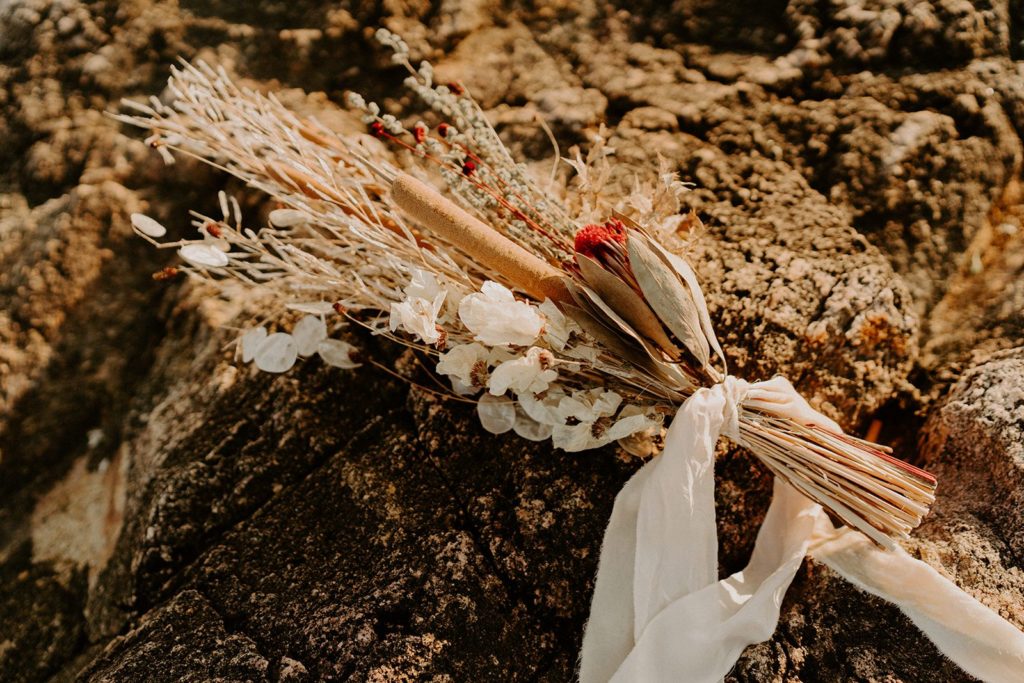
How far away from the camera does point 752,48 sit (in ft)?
7.12

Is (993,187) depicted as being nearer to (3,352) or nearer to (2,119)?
(3,352)

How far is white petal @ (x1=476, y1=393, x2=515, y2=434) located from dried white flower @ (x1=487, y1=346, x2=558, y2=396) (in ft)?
0.58

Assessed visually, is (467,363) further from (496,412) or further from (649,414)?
(649,414)

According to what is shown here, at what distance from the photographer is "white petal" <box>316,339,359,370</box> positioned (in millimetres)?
1799

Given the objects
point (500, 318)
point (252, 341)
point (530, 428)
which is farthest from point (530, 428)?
point (252, 341)

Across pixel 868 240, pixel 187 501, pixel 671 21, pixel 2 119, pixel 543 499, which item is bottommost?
pixel 187 501

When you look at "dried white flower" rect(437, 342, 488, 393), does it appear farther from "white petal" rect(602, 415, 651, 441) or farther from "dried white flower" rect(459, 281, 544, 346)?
"white petal" rect(602, 415, 651, 441)

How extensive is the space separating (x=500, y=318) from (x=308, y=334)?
719mm

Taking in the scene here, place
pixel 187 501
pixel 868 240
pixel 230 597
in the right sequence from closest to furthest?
pixel 230 597, pixel 187 501, pixel 868 240

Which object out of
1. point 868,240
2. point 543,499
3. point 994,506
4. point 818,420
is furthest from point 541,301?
point 994,506

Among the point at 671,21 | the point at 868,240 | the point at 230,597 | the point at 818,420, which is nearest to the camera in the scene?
the point at 818,420

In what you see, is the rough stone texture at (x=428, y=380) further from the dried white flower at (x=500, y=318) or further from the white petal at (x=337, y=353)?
the dried white flower at (x=500, y=318)

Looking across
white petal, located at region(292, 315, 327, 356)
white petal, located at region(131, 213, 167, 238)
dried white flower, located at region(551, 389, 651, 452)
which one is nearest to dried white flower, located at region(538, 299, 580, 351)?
dried white flower, located at region(551, 389, 651, 452)

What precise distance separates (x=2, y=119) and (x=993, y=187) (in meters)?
2.98
